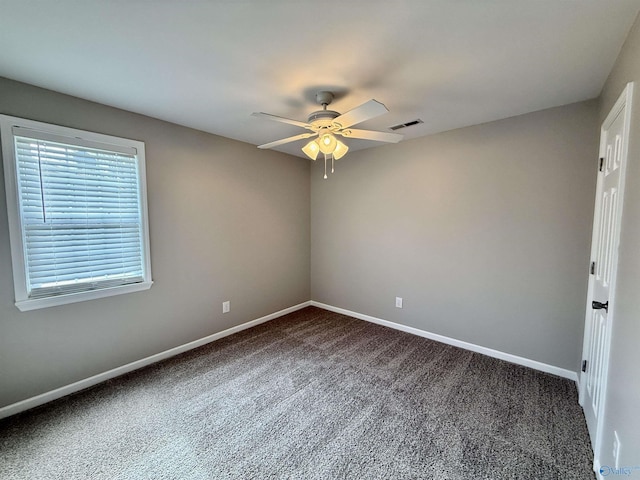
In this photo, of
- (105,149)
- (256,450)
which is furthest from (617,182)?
(105,149)

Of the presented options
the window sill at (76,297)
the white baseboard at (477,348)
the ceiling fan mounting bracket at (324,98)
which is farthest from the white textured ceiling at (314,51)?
the white baseboard at (477,348)

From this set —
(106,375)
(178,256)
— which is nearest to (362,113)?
(178,256)

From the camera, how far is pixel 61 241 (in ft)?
7.02

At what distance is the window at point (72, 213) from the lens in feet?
6.42

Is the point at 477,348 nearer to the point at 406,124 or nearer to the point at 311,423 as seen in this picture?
the point at 311,423

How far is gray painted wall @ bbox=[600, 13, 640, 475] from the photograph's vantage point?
1.15m

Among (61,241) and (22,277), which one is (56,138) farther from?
(22,277)

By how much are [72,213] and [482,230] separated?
12.4ft

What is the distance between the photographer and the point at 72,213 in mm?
2176

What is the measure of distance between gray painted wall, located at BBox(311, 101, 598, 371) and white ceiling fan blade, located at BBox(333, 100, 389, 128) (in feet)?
5.30

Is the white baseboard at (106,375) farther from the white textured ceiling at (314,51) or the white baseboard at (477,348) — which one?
the white textured ceiling at (314,51)

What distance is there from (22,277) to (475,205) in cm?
398

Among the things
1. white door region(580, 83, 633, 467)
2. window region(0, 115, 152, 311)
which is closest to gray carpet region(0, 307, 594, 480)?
white door region(580, 83, 633, 467)

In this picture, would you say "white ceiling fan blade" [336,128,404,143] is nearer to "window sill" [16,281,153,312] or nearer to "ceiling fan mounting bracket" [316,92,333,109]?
"ceiling fan mounting bracket" [316,92,333,109]
